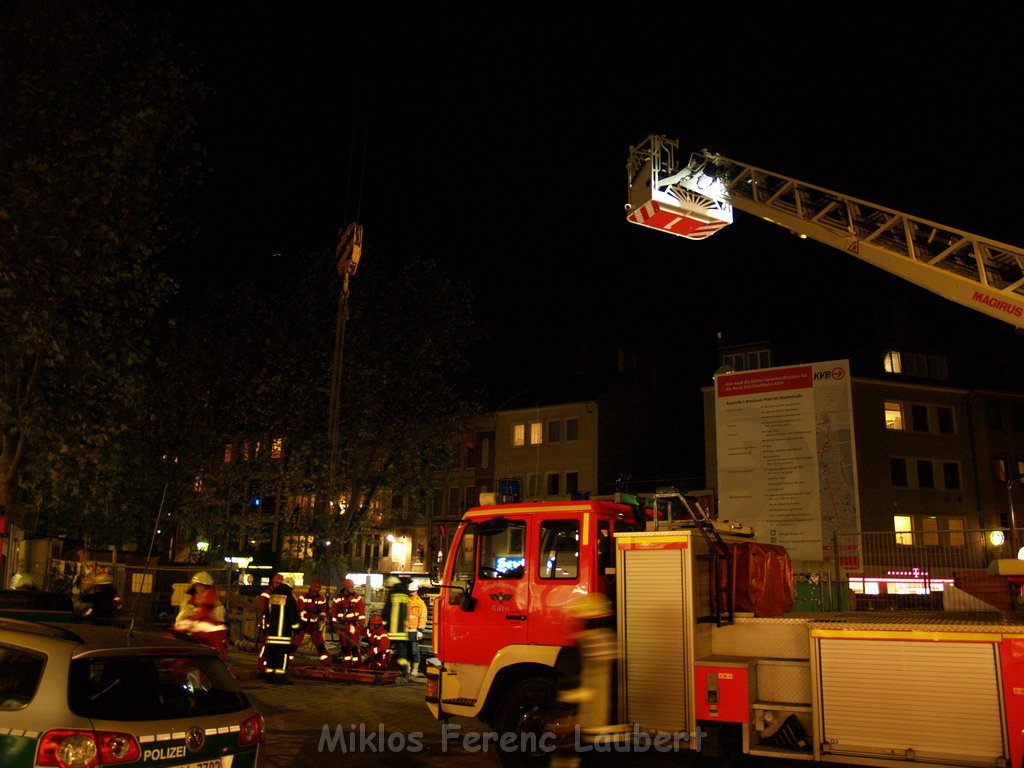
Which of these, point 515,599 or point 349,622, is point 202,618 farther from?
point 349,622

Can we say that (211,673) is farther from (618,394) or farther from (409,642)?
(618,394)

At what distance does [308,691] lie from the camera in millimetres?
12766

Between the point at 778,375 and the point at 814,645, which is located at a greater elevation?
the point at 778,375

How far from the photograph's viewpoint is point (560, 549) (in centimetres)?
798

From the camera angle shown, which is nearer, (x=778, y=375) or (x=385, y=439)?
(x=778, y=375)

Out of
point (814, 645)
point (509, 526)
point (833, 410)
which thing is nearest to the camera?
point (814, 645)

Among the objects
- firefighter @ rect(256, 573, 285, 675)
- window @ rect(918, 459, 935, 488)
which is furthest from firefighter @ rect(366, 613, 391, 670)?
window @ rect(918, 459, 935, 488)

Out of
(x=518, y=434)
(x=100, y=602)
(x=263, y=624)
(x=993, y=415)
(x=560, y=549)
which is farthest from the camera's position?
(x=518, y=434)

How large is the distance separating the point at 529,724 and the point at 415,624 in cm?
708

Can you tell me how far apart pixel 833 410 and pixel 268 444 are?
1840 cm

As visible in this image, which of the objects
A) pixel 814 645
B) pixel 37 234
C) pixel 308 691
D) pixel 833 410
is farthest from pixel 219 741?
pixel 833 410

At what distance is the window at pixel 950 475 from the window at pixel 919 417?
1854 mm

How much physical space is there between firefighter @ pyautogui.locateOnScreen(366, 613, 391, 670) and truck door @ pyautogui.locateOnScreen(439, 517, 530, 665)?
5.73 metres

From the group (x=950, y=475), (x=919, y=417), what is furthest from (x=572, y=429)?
(x=950, y=475)
